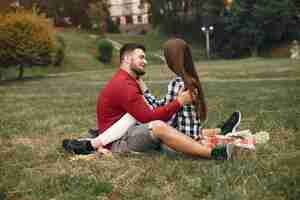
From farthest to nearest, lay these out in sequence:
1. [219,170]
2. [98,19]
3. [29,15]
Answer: [98,19] < [29,15] < [219,170]

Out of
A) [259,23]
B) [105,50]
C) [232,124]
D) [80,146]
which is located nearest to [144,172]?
[80,146]

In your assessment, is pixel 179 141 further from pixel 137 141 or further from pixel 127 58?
pixel 127 58

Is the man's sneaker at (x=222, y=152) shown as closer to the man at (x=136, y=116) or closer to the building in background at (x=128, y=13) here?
the man at (x=136, y=116)

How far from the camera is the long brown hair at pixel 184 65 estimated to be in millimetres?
4848

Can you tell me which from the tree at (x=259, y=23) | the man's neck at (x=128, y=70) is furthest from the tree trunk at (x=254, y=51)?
the man's neck at (x=128, y=70)

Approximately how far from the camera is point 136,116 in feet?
16.3

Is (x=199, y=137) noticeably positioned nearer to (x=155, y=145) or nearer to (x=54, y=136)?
(x=155, y=145)

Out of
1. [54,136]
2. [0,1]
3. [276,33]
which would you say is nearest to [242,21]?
[276,33]

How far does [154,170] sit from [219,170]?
0.61 m

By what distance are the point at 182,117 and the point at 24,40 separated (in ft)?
63.4

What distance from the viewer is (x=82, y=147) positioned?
539 centimetres

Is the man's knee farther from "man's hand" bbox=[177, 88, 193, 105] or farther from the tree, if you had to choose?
the tree

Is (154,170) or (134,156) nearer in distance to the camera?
(154,170)

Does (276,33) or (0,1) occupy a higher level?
(0,1)
